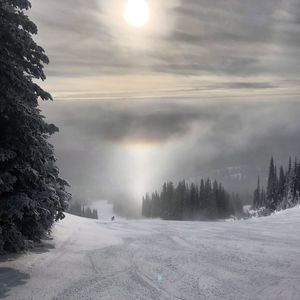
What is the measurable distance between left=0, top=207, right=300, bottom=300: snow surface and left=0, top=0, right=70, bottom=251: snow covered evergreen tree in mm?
1746

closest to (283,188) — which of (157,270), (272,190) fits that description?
(272,190)

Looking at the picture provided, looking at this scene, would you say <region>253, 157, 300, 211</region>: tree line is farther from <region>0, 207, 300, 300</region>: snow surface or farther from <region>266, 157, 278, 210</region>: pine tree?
<region>0, 207, 300, 300</region>: snow surface

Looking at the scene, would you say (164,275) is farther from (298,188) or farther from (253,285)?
(298,188)

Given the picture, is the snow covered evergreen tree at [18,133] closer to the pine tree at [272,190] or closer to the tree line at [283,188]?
the tree line at [283,188]

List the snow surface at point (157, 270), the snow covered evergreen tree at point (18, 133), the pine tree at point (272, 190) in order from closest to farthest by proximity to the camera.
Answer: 1. the snow surface at point (157, 270)
2. the snow covered evergreen tree at point (18, 133)
3. the pine tree at point (272, 190)

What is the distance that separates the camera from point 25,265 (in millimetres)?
13273

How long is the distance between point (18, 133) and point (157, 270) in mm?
5694

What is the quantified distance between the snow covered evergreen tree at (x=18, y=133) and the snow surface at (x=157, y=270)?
1746 mm

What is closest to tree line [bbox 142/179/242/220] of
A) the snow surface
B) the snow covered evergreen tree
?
the snow surface

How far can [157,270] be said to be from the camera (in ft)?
43.3

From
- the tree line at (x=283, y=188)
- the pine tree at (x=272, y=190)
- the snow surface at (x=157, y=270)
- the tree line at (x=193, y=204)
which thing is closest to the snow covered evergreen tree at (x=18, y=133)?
the snow surface at (x=157, y=270)

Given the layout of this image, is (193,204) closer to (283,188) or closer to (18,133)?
(283,188)

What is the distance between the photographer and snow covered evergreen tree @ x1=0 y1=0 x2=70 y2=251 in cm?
1288

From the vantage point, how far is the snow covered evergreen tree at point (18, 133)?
12.9 meters
